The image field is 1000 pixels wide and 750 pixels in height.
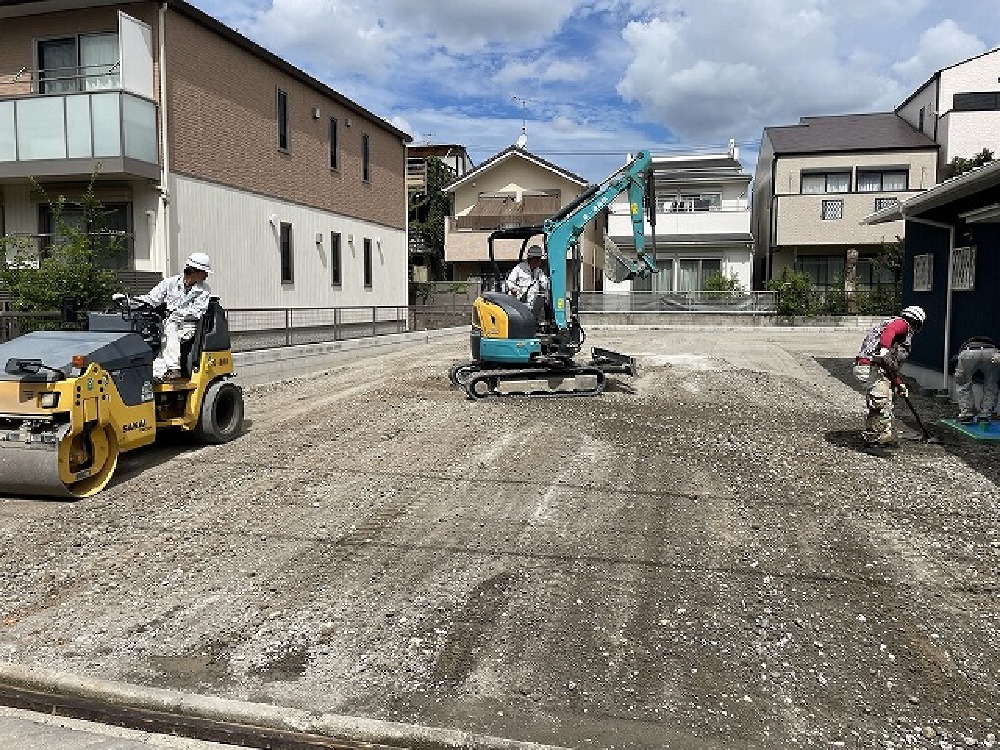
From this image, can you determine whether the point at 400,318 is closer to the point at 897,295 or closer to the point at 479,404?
the point at 479,404

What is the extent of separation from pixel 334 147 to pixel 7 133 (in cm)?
815

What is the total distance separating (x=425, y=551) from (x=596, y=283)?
3219 cm

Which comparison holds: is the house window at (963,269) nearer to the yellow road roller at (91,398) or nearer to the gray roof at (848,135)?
the yellow road roller at (91,398)

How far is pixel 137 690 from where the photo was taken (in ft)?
10.7

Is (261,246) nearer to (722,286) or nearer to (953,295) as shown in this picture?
(953,295)

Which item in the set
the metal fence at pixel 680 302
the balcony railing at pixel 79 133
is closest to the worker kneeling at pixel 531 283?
the balcony railing at pixel 79 133

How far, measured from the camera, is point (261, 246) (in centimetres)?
1642

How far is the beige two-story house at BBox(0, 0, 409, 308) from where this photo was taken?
12758 mm

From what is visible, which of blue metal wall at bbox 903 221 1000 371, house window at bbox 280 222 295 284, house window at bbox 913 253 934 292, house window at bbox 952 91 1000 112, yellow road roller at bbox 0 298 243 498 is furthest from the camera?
house window at bbox 952 91 1000 112

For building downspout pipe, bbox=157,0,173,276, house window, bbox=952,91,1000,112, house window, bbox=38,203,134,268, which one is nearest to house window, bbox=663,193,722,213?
house window, bbox=952,91,1000,112

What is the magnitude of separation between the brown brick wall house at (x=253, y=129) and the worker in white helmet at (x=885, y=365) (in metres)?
11.8

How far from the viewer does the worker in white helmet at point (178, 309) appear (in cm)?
711

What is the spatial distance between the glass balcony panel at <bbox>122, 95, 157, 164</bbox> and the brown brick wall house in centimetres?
39

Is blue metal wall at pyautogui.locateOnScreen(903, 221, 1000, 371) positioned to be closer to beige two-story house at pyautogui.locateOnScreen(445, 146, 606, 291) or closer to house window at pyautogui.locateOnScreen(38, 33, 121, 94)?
house window at pyautogui.locateOnScreen(38, 33, 121, 94)
